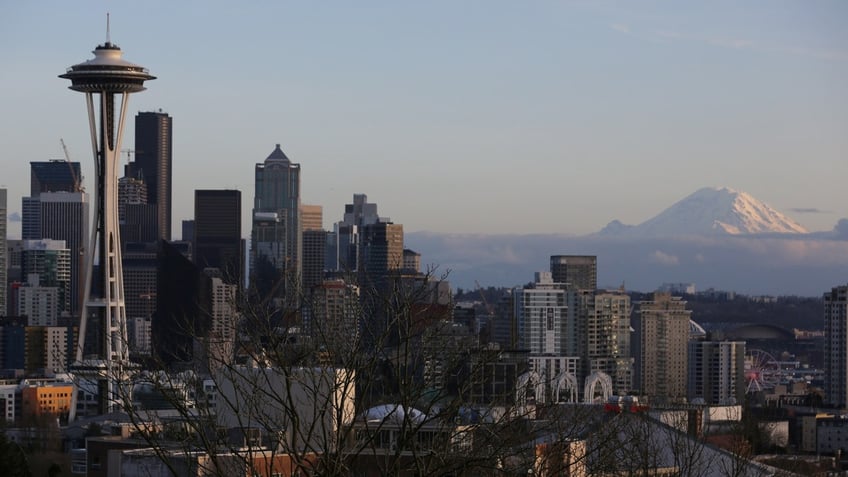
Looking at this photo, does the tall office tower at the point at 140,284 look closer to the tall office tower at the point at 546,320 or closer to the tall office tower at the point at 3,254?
the tall office tower at the point at 3,254

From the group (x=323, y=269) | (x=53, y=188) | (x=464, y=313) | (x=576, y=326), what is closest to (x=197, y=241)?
(x=323, y=269)

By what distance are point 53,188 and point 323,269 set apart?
34.6m

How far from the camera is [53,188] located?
187250 mm

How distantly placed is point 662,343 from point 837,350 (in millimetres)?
23279

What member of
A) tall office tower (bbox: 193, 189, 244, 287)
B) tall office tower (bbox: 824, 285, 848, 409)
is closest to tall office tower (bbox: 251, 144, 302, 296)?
tall office tower (bbox: 193, 189, 244, 287)

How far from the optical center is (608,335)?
13700 centimetres

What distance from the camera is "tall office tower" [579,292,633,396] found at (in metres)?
132

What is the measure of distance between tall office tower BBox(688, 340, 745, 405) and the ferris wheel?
1427 mm

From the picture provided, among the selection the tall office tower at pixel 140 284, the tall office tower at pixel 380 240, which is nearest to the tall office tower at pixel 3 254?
the tall office tower at pixel 140 284

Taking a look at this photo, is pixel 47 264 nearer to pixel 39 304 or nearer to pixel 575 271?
pixel 39 304

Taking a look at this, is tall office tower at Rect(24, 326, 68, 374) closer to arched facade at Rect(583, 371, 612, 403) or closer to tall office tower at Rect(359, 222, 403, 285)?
tall office tower at Rect(359, 222, 403, 285)

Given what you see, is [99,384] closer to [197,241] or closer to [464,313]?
[464,313]

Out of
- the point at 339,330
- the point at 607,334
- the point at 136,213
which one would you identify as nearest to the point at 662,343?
the point at 607,334

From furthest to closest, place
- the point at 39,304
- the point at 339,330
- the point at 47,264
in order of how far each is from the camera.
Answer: the point at 47,264 → the point at 39,304 → the point at 339,330
